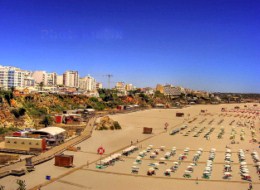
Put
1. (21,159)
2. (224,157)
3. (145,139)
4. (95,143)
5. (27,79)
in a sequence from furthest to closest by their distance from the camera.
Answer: (27,79) < (145,139) < (95,143) < (224,157) < (21,159)

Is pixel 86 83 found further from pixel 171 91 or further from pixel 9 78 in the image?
pixel 9 78

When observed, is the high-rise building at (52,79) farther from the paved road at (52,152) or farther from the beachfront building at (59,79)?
the paved road at (52,152)

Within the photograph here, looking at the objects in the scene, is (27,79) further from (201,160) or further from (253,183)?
(253,183)

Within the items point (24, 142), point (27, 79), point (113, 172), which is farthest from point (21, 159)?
point (27, 79)

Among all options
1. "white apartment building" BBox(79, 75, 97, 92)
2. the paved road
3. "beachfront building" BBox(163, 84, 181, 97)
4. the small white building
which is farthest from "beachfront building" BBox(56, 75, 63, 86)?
the small white building

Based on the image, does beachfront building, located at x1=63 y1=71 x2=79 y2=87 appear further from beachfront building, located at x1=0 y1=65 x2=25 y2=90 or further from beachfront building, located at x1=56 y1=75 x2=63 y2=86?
beachfront building, located at x1=0 y1=65 x2=25 y2=90

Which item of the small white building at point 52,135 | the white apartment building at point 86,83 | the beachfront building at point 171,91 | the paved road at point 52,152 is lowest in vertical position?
the paved road at point 52,152

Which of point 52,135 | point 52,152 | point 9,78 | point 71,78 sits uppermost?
point 71,78

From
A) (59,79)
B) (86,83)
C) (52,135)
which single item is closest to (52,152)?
(52,135)

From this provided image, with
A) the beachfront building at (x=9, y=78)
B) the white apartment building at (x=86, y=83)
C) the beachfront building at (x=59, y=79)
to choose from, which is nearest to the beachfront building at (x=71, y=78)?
the beachfront building at (x=59, y=79)
